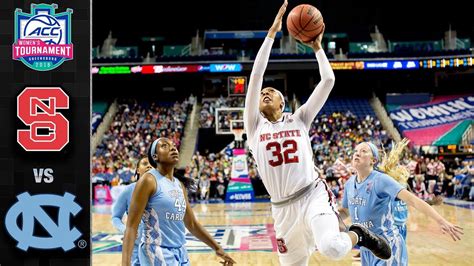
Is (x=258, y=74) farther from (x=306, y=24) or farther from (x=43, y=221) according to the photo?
(x=43, y=221)

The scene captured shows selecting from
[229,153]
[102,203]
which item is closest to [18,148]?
[102,203]

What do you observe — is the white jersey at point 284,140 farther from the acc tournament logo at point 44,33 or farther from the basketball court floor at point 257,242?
the basketball court floor at point 257,242

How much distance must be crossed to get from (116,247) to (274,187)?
17.8ft

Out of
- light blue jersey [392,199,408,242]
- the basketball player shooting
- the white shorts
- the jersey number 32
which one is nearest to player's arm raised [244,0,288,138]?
the basketball player shooting

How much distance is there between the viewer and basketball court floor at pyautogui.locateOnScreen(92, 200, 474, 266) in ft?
24.8

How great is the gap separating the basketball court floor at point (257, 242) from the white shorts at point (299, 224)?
332 centimetres

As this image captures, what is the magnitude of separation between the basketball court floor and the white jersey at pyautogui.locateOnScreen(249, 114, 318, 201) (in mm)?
3446

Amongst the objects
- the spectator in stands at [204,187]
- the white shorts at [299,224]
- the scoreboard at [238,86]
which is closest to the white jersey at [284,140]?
the white shorts at [299,224]

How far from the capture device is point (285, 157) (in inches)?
159

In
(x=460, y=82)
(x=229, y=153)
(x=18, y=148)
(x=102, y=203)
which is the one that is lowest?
(x=102, y=203)

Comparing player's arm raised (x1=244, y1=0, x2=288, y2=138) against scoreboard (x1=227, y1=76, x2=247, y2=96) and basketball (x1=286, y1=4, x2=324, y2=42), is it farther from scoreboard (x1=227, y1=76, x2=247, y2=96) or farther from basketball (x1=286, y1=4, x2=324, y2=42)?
scoreboard (x1=227, y1=76, x2=247, y2=96)

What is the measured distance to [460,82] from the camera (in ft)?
92.8

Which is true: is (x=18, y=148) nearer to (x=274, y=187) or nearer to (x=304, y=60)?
(x=274, y=187)

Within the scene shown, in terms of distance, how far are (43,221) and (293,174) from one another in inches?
74.9
